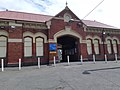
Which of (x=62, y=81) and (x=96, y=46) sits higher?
(x=96, y=46)

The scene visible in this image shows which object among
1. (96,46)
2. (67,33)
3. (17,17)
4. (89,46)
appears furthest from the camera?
(96,46)

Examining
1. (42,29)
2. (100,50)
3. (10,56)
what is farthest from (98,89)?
(100,50)

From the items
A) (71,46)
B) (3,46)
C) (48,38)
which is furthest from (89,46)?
(3,46)

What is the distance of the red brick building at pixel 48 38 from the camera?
17.3 m

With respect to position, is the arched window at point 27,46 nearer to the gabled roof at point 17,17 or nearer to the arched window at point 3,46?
the arched window at point 3,46

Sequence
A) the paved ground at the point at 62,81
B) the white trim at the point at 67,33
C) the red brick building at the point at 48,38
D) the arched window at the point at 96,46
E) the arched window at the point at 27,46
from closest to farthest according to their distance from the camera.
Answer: the paved ground at the point at 62,81 < the red brick building at the point at 48,38 < the arched window at the point at 27,46 < the white trim at the point at 67,33 < the arched window at the point at 96,46

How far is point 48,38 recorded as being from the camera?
19.3m

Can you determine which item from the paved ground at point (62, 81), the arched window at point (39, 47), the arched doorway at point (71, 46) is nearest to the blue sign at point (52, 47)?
the arched window at point (39, 47)

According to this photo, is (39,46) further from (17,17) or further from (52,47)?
(17,17)

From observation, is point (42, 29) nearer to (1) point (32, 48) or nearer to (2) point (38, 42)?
(2) point (38, 42)

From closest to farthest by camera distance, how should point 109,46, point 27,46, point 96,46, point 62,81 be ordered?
point 62,81
point 27,46
point 96,46
point 109,46

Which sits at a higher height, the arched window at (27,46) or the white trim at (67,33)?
the white trim at (67,33)

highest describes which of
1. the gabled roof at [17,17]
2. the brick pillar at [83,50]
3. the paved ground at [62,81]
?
the gabled roof at [17,17]

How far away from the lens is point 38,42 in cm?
1936
